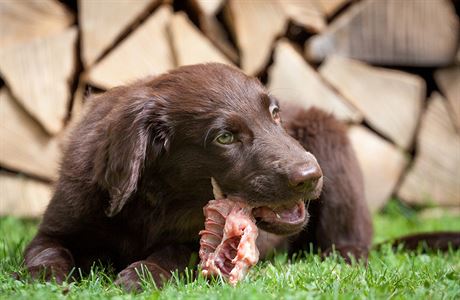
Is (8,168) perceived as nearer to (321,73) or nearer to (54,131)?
(54,131)

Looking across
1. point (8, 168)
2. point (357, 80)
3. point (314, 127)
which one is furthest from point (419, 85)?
point (8, 168)

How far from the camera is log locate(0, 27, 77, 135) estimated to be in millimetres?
4648

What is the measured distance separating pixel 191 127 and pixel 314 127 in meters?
1.14

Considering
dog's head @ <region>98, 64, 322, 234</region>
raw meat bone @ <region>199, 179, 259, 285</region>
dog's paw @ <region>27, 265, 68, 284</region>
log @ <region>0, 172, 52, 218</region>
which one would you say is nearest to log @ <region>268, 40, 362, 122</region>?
log @ <region>0, 172, 52, 218</region>

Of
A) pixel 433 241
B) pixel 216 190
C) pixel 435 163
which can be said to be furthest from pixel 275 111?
pixel 435 163

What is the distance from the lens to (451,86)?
5383mm

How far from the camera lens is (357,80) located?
5215mm

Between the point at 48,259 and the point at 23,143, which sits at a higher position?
the point at 48,259

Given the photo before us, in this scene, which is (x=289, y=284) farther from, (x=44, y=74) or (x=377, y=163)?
(x=377, y=163)

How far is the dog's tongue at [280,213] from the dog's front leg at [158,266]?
0.37 metres

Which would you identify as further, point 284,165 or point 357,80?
point 357,80

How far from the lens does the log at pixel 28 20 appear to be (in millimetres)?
4667

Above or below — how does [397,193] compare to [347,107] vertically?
below

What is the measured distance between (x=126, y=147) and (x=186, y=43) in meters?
2.25
